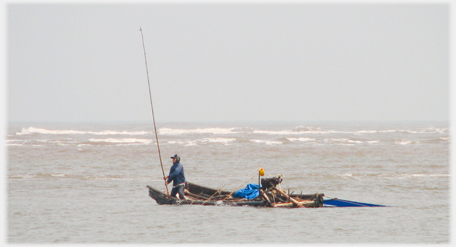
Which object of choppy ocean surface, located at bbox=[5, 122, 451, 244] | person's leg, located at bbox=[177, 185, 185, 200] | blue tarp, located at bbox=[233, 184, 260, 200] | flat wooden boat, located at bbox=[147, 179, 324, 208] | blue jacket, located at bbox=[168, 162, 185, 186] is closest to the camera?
choppy ocean surface, located at bbox=[5, 122, 451, 244]

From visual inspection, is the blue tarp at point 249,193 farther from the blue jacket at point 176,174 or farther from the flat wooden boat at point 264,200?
the blue jacket at point 176,174

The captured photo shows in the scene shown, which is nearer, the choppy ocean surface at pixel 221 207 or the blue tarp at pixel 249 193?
the choppy ocean surface at pixel 221 207

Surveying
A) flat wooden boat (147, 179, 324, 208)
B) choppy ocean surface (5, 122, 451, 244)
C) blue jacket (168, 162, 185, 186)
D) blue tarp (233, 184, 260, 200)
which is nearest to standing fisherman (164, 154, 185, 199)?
blue jacket (168, 162, 185, 186)

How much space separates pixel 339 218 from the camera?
1179cm

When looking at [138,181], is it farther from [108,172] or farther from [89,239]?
[89,239]

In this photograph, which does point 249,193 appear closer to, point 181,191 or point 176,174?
point 181,191

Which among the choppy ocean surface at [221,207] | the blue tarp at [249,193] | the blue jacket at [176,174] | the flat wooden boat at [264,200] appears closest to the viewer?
the choppy ocean surface at [221,207]

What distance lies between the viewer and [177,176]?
13.3 meters

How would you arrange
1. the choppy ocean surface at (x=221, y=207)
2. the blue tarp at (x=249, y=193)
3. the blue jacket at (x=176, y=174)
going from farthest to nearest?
the blue tarp at (x=249, y=193) < the blue jacket at (x=176, y=174) < the choppy ocean surface at (x=221, y=207)

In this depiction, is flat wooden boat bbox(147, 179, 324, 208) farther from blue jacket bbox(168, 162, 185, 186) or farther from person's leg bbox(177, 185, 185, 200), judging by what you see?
blue jacket bbox(168, 162, 185, 186)

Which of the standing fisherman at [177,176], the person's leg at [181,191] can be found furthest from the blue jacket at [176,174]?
the person's leg at [181,191]

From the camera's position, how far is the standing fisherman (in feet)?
43.2

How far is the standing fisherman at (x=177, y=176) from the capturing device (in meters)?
13.2

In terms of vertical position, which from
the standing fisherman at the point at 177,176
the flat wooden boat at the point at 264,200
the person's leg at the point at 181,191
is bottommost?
the flat wooden boat at the point at 264,200
